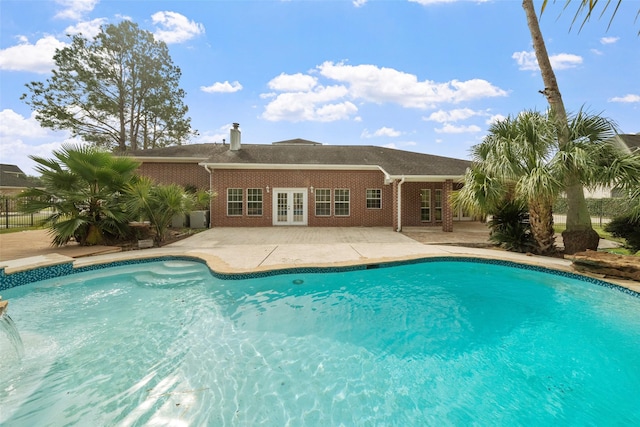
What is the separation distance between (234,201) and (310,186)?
4.23 meters

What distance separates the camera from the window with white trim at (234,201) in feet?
49.2

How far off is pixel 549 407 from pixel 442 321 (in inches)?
75.0

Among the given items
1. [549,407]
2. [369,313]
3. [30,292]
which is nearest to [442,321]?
[369,313]

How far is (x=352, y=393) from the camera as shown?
3053 millimetres

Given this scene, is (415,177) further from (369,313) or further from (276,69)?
(276,69)

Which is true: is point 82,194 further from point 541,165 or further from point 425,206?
point 425,206

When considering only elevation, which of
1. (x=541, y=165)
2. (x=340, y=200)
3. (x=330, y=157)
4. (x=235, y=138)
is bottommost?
(x=340, y=200)

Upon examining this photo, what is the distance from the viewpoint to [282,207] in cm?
1520

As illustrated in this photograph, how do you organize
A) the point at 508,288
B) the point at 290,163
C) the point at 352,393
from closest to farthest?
1. the point at 352,393
2. the point at 508,288
3. the point at 290,163

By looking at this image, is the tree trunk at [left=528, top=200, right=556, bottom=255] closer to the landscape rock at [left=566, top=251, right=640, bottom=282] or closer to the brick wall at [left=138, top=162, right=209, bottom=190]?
the landscape rock at [left=566, top=251, right=640, bottom=282]

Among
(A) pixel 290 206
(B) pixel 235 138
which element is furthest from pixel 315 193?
(B) pixel 235 138

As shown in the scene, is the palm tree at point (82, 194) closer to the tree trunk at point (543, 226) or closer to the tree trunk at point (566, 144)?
the tree trunk at point (543, 226)

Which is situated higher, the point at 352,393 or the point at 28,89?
the point at 28,89

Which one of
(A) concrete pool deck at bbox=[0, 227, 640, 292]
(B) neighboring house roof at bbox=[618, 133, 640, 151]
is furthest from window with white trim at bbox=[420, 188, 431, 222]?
(B) neighboring house roof at bbox=[618, 133, 640, 151]
